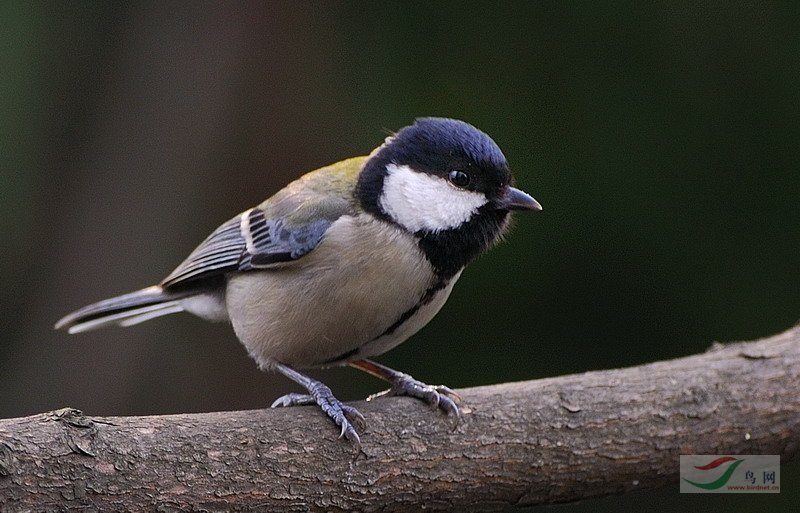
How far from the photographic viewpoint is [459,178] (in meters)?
2.17

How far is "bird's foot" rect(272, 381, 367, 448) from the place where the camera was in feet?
6.53

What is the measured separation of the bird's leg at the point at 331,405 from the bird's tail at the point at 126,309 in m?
0.67

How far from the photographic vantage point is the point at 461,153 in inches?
85.2

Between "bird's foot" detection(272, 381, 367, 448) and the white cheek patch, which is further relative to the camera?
the white cheek patch

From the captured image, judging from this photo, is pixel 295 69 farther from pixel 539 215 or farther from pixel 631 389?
pixel 631 389

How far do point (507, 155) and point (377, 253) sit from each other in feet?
4.17

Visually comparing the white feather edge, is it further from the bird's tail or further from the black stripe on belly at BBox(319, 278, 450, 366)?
the black stripe on belly at BBox(319, 278, 450, 366)

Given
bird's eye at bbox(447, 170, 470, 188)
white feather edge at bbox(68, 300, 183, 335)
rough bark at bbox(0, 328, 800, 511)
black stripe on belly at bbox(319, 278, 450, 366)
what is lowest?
rough bark at bbox(0, 328, 800, 511)

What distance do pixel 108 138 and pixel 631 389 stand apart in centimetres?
250

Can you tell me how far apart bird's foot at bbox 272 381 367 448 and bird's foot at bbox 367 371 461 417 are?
7.2 inches

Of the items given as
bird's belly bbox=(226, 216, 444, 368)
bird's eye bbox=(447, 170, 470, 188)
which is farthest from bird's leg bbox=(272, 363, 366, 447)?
bird's eye bbox=(447, 170, 470, 188)

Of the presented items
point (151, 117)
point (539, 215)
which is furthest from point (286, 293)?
point (151, 117)

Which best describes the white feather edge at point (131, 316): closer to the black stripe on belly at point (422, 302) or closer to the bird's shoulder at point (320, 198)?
the bird's shoulder at point (320, 198)

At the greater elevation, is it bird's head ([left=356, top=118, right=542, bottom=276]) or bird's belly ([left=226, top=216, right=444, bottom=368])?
bird's head ([left=356, top=118, right=542, bottom=276])
